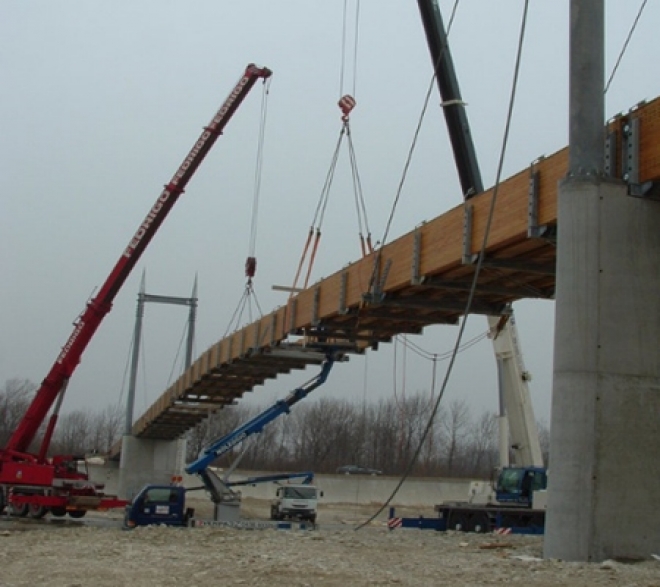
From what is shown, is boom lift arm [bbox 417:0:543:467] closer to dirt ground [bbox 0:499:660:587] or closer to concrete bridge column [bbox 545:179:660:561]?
dirt ground [bbox 0:499:660:587]

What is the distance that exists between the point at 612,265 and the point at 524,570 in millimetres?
3950

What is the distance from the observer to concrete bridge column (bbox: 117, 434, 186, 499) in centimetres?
5228

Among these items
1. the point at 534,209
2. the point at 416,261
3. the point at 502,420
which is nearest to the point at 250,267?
the point at 502,420

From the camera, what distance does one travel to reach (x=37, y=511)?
1166 inches

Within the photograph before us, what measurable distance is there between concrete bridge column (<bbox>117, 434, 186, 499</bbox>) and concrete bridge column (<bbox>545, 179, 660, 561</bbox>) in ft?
141

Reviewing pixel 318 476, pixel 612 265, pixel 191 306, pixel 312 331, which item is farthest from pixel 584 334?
pixel 318 476

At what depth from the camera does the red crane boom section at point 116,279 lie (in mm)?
31234

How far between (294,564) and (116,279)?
22.0 m

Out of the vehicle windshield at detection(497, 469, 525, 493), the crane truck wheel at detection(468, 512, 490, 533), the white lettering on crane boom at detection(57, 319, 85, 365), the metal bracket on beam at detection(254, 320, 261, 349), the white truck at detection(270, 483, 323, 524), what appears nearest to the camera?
the crane truck wheel at detection(468, 512, 490, 533)

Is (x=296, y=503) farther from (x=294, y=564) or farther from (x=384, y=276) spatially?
(x=294, y=564)

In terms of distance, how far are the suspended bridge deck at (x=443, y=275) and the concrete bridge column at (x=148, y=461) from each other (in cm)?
2356

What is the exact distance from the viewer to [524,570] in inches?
432

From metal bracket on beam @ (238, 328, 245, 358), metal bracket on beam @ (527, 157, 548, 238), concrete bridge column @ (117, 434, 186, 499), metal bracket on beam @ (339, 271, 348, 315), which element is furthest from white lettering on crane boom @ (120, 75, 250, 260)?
concrete bridge column @ (117, 434, 186, 499)

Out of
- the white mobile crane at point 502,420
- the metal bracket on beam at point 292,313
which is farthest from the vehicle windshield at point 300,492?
the metal bracket on beam at point 292,313
